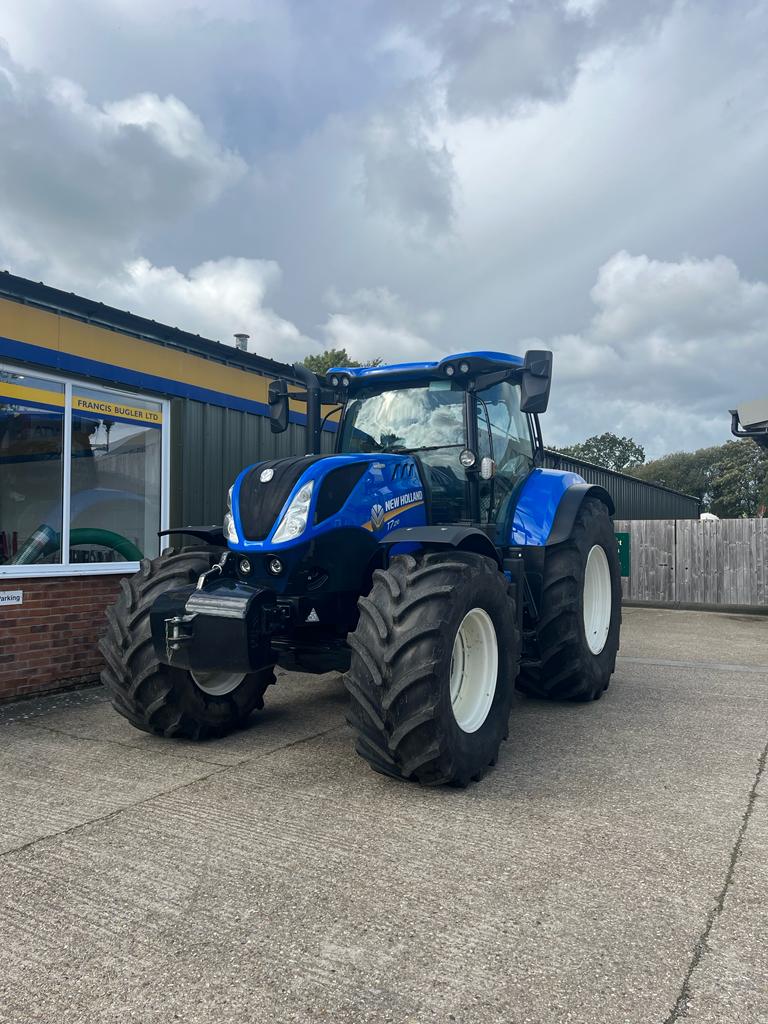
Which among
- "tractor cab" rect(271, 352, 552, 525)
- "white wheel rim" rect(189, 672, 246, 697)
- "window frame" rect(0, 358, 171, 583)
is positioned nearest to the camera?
"white wheel rim" rect(189, 672, 246, 697)

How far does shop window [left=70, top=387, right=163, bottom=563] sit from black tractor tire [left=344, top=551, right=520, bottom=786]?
3.96m

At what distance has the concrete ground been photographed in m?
2.19

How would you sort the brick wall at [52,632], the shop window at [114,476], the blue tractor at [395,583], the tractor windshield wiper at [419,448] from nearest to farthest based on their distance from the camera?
the blue tractor at [395,583]
the tractor windshield wiper at [419,448]
the brick wall at [52,632]
the shop window at [114,476]

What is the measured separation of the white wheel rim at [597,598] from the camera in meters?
6.39

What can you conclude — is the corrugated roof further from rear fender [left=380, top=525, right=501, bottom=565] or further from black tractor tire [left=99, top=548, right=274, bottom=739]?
rear fender [left=380, top=525, right=501, bottom=565]

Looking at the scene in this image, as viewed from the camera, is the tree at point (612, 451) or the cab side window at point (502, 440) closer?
the cab side window at point (502, 440)

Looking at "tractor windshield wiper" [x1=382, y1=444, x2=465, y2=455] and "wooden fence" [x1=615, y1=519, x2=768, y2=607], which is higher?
"tractor windshield wiper" [x1=382, y1=444, x2=465, y2=455]

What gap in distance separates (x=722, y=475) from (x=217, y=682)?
4900 centimetres

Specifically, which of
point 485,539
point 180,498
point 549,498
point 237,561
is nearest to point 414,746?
point 485,539

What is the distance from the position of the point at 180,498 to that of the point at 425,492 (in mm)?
3415

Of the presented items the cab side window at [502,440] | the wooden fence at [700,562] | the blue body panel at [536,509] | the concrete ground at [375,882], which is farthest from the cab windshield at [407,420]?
the wooden fence at [700,562]

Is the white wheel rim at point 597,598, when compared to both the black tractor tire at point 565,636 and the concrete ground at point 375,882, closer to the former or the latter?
the black tractor tire at point 565,636

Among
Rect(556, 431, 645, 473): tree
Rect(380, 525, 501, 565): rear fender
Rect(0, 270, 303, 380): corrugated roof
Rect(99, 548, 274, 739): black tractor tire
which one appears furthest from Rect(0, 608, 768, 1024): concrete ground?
Rect(556, 431, 645, 473): tree

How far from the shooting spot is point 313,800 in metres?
3.74
